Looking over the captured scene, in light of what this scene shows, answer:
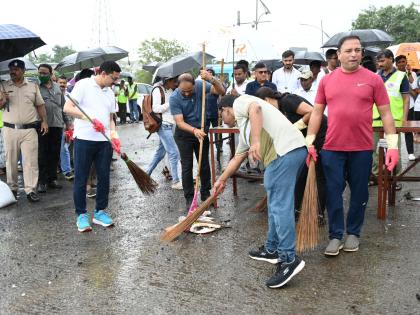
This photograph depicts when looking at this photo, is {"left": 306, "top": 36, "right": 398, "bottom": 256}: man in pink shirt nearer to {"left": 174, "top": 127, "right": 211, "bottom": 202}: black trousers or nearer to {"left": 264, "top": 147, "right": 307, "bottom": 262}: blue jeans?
{"left": 264, "top": 147, "right": 307, "bottom": 262}: blue jeans

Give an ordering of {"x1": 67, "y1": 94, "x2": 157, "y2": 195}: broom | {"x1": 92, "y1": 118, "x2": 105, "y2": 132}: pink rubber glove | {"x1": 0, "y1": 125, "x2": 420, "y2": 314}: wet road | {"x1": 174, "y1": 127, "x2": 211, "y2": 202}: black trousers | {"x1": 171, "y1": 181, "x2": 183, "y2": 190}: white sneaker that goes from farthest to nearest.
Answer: {"x1": 171, "y1": 181, "x2": 183, "y2": 190}: white sneaker → {"x1": 174, "y1": 127, "x2": 211, "y2": 202}: black trousers → {"x1": 67, "y1": 94, "x2": 157, "y2": 195}: broom → {"x1": 92, "y1": 118, "x2": 105, "y2": 132}: pink rubber glove → {"x1": 0, "y1": 125, "x2": 420, "y2": 314}: wet road

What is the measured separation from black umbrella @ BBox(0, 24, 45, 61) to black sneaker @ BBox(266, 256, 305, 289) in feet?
13.9

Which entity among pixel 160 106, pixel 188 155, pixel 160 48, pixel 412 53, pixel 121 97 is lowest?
pixel 188 155

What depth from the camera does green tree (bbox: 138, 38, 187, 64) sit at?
45375 millimetres

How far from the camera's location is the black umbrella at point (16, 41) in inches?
232

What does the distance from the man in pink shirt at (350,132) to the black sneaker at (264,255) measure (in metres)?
0.48

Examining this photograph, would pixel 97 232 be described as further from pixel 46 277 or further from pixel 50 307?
pixel 50 307

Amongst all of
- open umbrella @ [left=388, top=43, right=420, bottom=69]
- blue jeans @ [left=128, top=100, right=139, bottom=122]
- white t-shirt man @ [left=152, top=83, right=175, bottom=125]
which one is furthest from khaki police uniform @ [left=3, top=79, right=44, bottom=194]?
blue jeans @ [left=128, top=100, right=139, bottom=122]

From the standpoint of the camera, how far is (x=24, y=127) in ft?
21.0

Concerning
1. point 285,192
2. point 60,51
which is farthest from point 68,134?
point 60,51

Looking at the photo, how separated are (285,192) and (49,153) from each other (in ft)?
15.3

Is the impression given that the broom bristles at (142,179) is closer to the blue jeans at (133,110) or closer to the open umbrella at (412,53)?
the open umbrella at (412,53)

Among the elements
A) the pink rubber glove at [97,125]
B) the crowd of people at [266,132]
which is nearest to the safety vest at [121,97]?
the crowd of people at [266,132]

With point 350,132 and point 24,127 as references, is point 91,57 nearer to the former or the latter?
point 24,127
